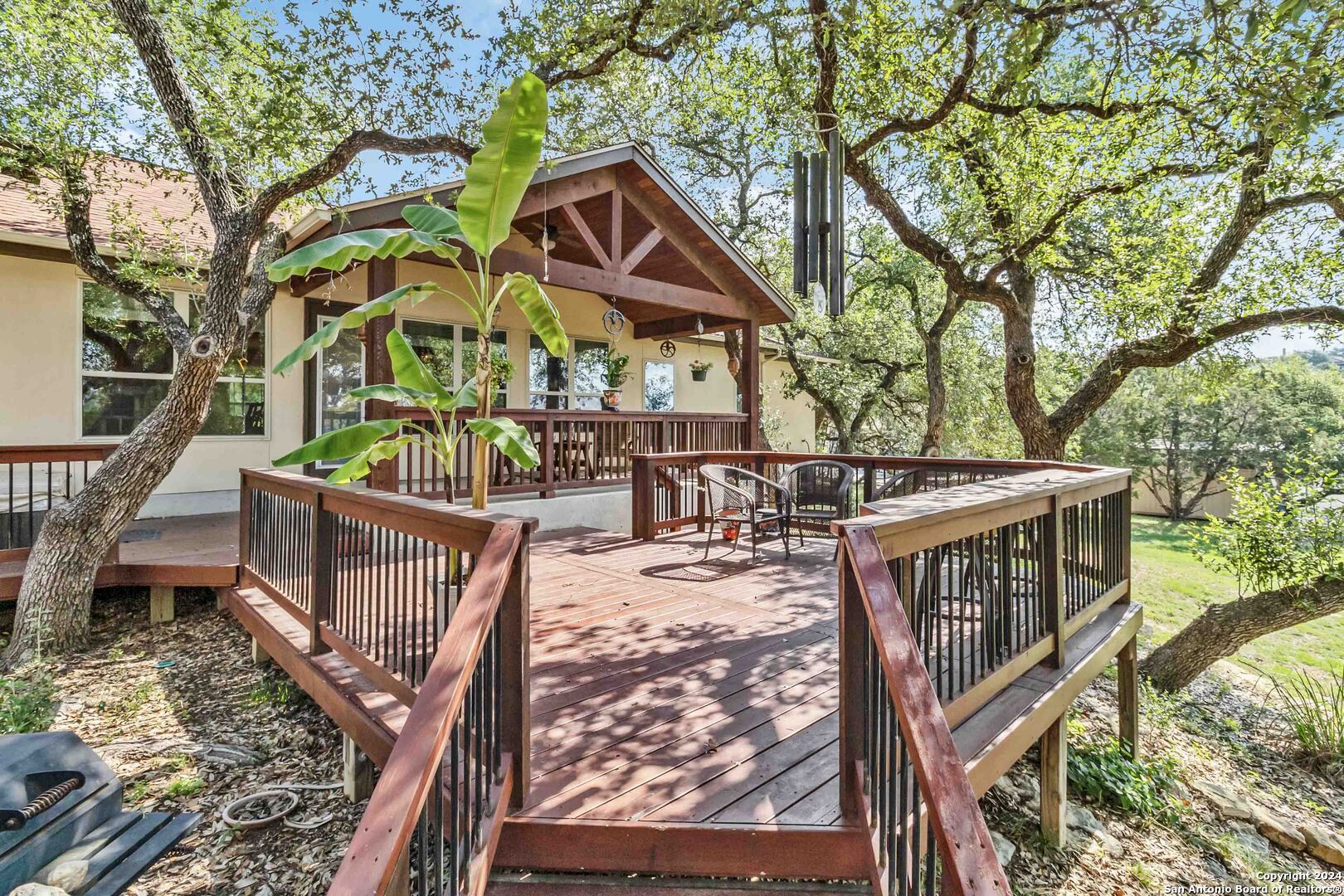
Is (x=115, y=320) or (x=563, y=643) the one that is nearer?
(x=563, y=643)

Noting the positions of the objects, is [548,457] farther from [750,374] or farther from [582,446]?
[750,374]

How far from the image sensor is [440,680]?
190 centimetres

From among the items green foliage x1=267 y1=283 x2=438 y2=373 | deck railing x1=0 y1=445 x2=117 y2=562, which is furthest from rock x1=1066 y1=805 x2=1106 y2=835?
deck railing x1=0 y1=445 x2=117 y2=562

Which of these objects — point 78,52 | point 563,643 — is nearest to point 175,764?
point 563,643

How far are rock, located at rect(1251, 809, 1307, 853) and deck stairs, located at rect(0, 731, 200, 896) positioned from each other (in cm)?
728

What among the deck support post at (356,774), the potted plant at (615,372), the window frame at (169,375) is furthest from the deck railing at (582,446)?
the deck support post at (356,774)

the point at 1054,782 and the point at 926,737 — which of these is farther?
the point at 1054,782

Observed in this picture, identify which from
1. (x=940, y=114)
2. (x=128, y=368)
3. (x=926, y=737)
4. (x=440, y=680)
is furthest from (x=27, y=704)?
(x=940, y=114)

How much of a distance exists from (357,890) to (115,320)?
870 cm

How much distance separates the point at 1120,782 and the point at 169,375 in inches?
411

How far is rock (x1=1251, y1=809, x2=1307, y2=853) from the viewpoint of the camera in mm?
4875

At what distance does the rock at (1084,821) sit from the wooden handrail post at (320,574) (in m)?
4.92

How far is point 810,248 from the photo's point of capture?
15.2 feet

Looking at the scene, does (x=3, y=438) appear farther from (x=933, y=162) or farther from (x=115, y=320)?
(x=933, y=162)
